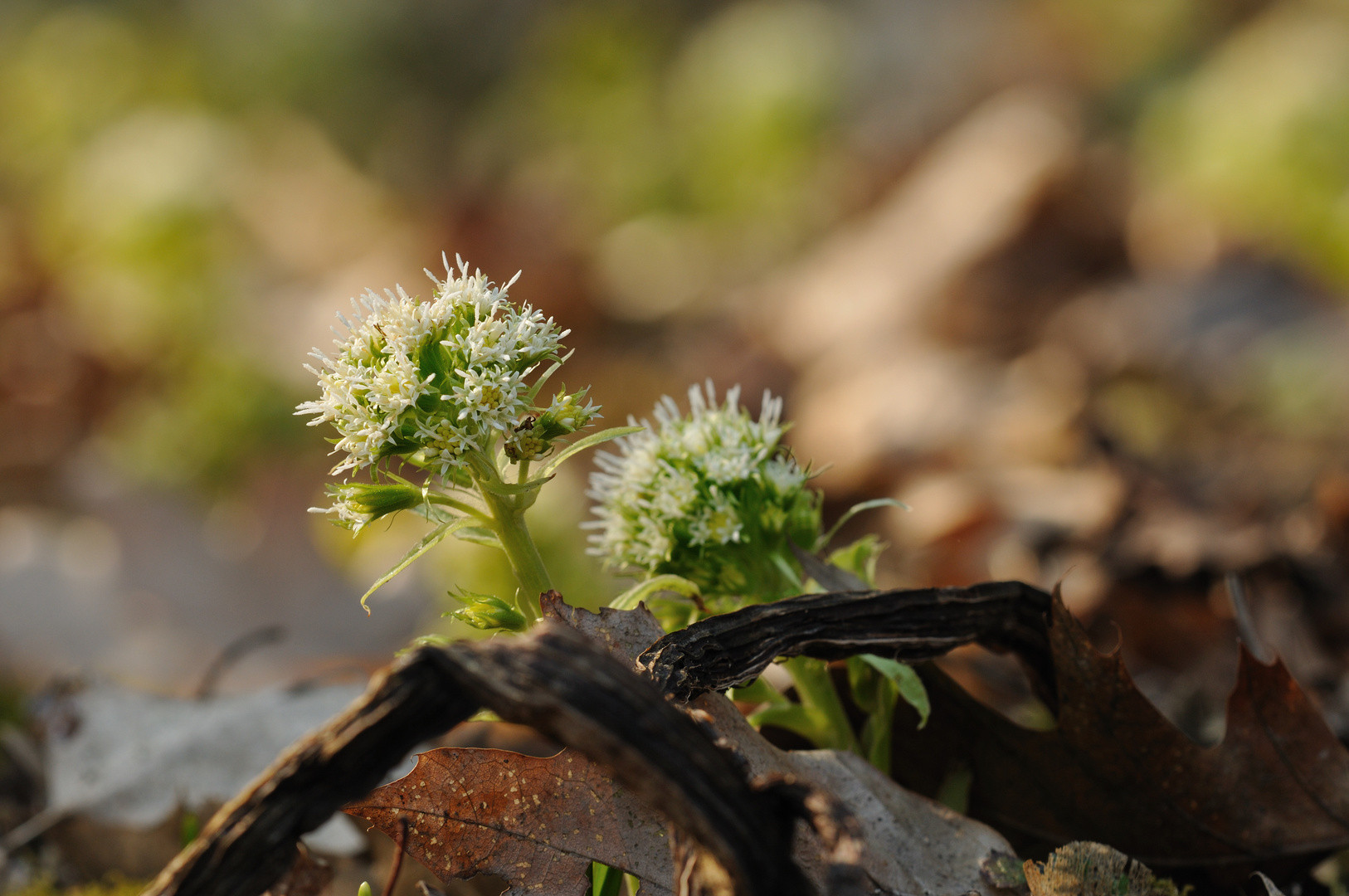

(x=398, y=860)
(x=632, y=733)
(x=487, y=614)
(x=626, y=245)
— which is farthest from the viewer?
(x=626, y=245)

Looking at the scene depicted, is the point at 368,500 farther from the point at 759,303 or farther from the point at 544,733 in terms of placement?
the point at 759,303

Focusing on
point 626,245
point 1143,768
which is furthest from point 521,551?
point 626,245

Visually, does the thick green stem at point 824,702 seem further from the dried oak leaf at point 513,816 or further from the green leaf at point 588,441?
the green leaf at point 588,441

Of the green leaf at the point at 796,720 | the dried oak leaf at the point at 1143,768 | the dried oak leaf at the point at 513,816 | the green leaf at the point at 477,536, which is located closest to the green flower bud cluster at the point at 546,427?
the green leaf at the point at 477,536

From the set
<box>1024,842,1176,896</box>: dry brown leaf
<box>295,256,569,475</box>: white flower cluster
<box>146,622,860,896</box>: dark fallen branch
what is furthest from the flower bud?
<box>1024,842,1176,896</box>: dry brown leaf

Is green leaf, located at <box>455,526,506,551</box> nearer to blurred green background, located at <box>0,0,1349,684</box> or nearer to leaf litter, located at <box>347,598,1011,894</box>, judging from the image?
leaf litter, located at <box>347,598,1011,894</box>
